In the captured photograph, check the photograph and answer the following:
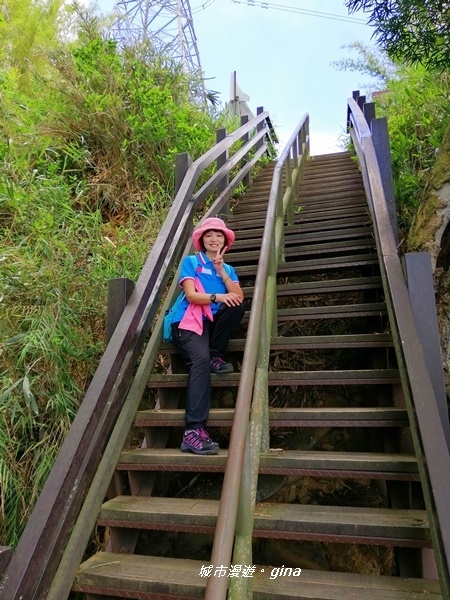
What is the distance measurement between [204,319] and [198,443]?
0.74 metres

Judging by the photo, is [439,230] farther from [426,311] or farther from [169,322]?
[169,322]

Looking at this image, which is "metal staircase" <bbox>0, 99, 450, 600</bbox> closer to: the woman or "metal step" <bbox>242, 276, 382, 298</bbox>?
"metal step" <bbox>242, 276, 382, 298</bbox>

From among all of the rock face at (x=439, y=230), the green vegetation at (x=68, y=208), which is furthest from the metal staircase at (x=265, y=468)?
the green vegetation at (x=68, y=208)

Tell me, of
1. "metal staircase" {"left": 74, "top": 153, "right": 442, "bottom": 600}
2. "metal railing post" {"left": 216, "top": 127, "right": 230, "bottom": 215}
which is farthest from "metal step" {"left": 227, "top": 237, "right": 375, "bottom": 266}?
"metal railing post" {"left": 216, "top": 127, "right": 230, "bottom": 215}

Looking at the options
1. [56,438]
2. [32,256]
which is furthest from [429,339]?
[32,256]

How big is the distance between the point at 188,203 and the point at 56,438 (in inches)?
77.4

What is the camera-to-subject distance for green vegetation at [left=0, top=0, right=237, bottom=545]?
8.93 feet

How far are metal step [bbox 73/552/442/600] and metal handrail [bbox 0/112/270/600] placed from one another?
16 centimetres

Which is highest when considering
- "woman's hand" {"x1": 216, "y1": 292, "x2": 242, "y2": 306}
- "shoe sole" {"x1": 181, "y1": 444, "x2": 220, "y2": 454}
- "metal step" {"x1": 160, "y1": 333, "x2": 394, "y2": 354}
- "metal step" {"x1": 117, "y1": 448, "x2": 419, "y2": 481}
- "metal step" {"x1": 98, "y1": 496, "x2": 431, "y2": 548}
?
"woman's hand" {"x1": 216, "y1": 292, "x2": 242, "y2": 306}

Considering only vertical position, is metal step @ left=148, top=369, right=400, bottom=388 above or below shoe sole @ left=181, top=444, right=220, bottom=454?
above

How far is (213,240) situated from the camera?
3.06 meters

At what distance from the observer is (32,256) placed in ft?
11.7

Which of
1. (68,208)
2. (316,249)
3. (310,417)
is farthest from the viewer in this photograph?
(316,249)

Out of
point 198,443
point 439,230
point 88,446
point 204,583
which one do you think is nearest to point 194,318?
point 198,443
